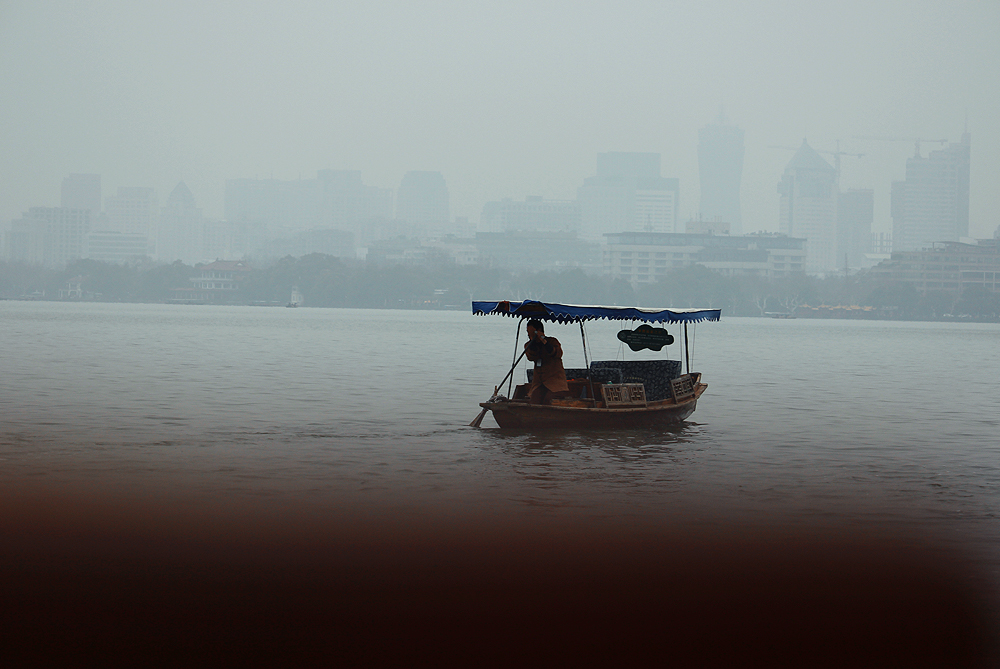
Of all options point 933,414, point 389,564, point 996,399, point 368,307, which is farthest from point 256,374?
point 368,307

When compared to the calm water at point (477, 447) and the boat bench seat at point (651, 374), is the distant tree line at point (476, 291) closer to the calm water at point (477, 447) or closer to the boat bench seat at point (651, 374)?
the calm water at point (477, 447)

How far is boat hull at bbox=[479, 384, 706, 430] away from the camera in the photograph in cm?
1784

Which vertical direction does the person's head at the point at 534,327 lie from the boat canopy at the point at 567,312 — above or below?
below

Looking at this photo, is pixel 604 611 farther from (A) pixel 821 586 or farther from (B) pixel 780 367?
(B) pixel 780 367

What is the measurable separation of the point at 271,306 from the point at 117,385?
169829 millimetres

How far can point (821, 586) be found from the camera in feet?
28.2

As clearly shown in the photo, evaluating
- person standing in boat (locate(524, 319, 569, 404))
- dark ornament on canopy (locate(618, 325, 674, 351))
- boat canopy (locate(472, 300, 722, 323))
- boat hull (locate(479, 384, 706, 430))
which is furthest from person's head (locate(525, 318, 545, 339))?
dark ornament on canopy (locate(618, 325, 674, 351))

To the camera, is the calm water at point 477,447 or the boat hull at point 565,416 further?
the boat hull at point 565,416

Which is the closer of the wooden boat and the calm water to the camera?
the calm water

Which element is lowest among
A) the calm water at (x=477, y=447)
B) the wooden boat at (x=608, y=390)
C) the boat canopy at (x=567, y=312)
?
the calm water at (x=477, y=447)

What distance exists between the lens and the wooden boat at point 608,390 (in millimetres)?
17891

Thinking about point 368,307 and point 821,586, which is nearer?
point 821,586

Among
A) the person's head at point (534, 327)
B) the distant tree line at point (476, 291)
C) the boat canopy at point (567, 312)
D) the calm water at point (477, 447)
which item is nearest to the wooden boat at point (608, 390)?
the boat canopy at point (567, 312)

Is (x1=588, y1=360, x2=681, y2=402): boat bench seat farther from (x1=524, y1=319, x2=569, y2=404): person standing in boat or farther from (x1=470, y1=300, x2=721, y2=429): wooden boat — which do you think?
(x1=524, y1=319, x2=569, y2=404): person standing in boat
